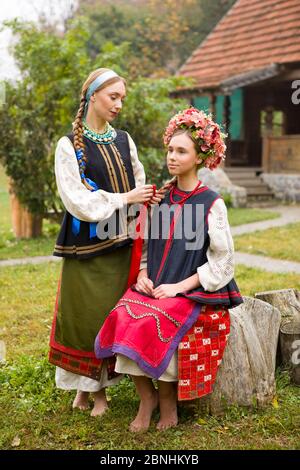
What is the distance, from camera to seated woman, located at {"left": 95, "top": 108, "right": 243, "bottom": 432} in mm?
3174

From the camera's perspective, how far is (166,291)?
10.6 ft

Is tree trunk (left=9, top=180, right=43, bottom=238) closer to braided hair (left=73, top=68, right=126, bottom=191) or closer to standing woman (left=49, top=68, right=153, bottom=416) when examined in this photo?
standing woman (left=49, top=68, right=153, bottom=416)

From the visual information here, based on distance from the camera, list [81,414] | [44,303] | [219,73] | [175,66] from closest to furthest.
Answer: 1. [81,414]
2. [44,303]
3. [219,73]
4. [175,66]

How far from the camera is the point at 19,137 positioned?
387 inches

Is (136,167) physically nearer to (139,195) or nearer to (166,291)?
(139,195)

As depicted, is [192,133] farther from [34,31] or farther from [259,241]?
[34,31]


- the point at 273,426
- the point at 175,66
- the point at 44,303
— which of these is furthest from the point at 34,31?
the point at 175,66

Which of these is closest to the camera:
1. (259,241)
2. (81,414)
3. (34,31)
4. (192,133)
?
(192,133)

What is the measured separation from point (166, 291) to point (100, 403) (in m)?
0.89

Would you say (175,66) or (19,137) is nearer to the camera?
(19,137)

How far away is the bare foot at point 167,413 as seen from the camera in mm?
3355

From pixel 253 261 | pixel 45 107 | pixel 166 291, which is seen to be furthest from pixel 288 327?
pixel 45 107
